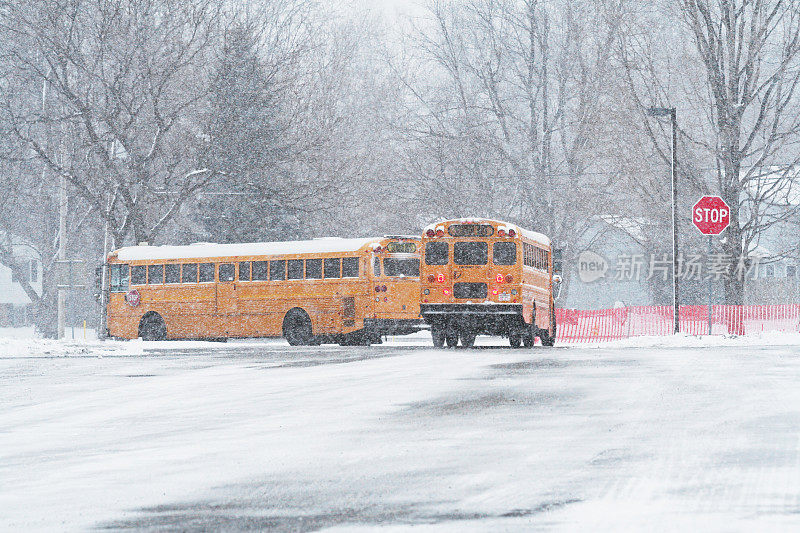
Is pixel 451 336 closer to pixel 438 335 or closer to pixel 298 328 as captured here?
pixel 438 335

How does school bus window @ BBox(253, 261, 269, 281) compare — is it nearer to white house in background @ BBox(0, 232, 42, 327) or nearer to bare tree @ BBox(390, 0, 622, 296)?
bare tree @ BBox(390, 0, 622, 296)

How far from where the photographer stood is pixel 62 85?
44469 mm

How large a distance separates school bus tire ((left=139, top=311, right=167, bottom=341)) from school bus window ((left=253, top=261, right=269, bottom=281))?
3829 mm

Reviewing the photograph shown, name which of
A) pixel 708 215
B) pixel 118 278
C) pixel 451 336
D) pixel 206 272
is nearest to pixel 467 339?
pixel 451 336

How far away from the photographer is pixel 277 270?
126 feet

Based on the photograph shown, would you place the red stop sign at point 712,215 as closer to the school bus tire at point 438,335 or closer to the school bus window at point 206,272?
the school bus tire at point 438,335

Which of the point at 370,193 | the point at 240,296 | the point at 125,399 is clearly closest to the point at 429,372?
the point at 125,399

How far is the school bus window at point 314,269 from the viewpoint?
37719 mm

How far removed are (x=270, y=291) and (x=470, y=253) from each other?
8.12 m

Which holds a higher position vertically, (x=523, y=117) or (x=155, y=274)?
(x=523, y=117)

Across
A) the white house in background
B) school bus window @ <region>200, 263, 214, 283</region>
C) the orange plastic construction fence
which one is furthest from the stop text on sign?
the white house in background

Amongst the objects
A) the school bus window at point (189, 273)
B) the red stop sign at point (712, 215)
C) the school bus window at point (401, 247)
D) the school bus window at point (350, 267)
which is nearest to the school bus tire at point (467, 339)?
the school bus window at point (401, 247)

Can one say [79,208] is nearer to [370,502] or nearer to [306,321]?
[306,321]

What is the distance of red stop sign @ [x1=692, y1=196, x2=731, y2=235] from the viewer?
39562 mm
